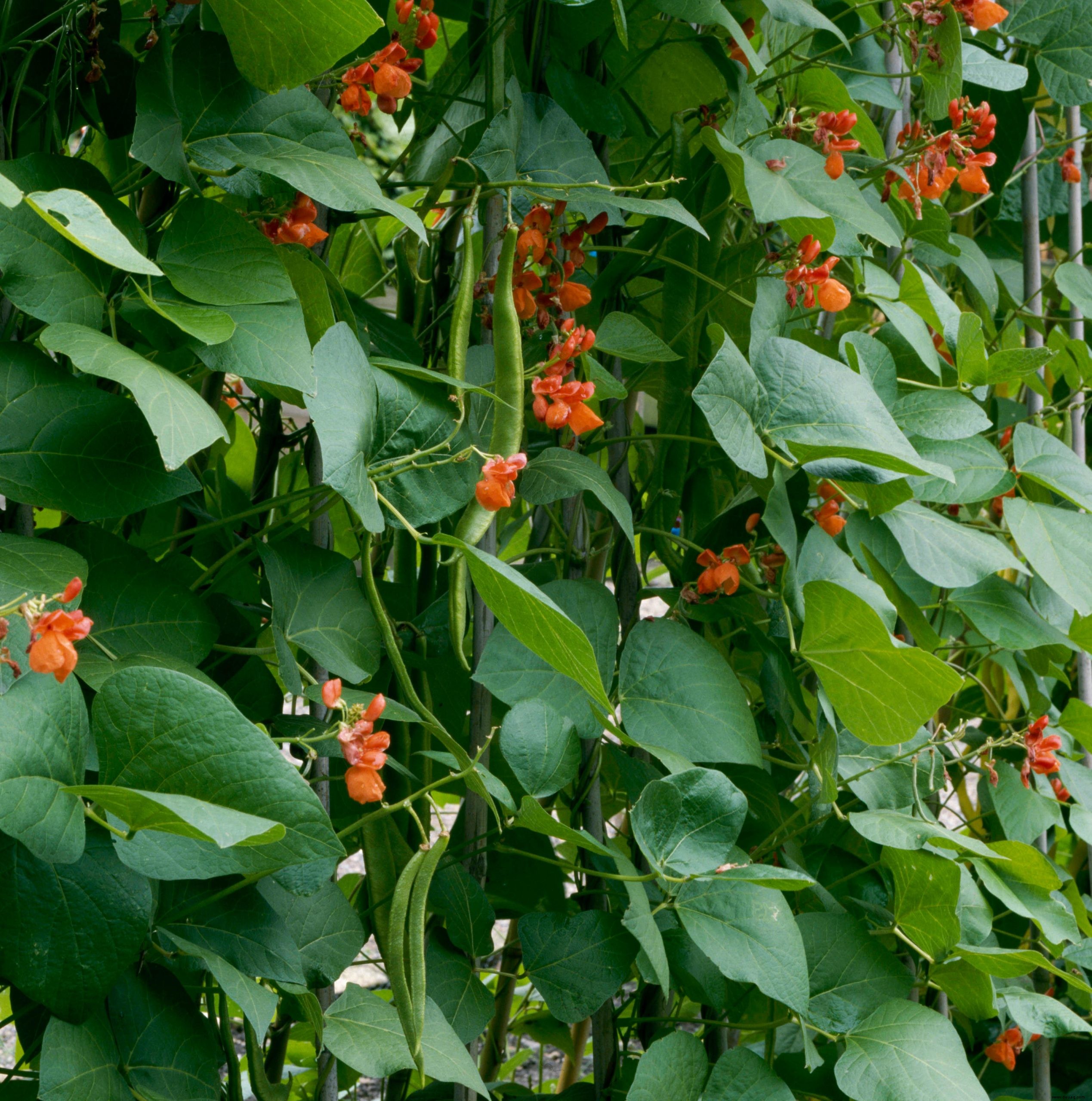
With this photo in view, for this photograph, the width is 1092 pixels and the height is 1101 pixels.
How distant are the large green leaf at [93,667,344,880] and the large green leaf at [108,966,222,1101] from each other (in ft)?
0.54

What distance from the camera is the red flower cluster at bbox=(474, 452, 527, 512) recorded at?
0.67 meters

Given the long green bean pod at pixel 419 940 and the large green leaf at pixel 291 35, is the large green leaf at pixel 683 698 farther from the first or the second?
the large green leaf at pixel 291 35

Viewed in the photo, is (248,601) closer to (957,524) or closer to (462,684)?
(462,684)

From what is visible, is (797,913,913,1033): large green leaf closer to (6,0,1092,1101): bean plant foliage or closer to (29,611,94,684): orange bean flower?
(6,0,1092,1101): bean plant foliage

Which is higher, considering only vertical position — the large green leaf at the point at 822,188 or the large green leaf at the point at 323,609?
the large green leaf at the point at 822,188

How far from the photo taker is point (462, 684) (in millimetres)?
1021

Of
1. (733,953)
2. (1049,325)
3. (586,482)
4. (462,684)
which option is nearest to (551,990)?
(733,953)

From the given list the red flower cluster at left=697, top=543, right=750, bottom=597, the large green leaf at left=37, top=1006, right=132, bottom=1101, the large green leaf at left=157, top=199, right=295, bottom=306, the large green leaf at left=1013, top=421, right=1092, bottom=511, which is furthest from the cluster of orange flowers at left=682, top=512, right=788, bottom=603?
the large green leaf at left=37, top=1006, right=132, bottom=1101

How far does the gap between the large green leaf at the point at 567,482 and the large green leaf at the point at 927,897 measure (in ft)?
1.27

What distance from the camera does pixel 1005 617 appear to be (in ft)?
3.69

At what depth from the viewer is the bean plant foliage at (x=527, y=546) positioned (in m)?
0.60

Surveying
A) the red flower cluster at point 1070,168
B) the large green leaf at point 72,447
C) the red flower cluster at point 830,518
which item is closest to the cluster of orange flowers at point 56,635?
the large green leaf at point 72,447

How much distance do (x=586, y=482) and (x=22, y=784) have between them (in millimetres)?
424

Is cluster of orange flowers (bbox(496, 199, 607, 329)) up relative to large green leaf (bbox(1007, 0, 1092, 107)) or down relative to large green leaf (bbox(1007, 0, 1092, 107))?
down
